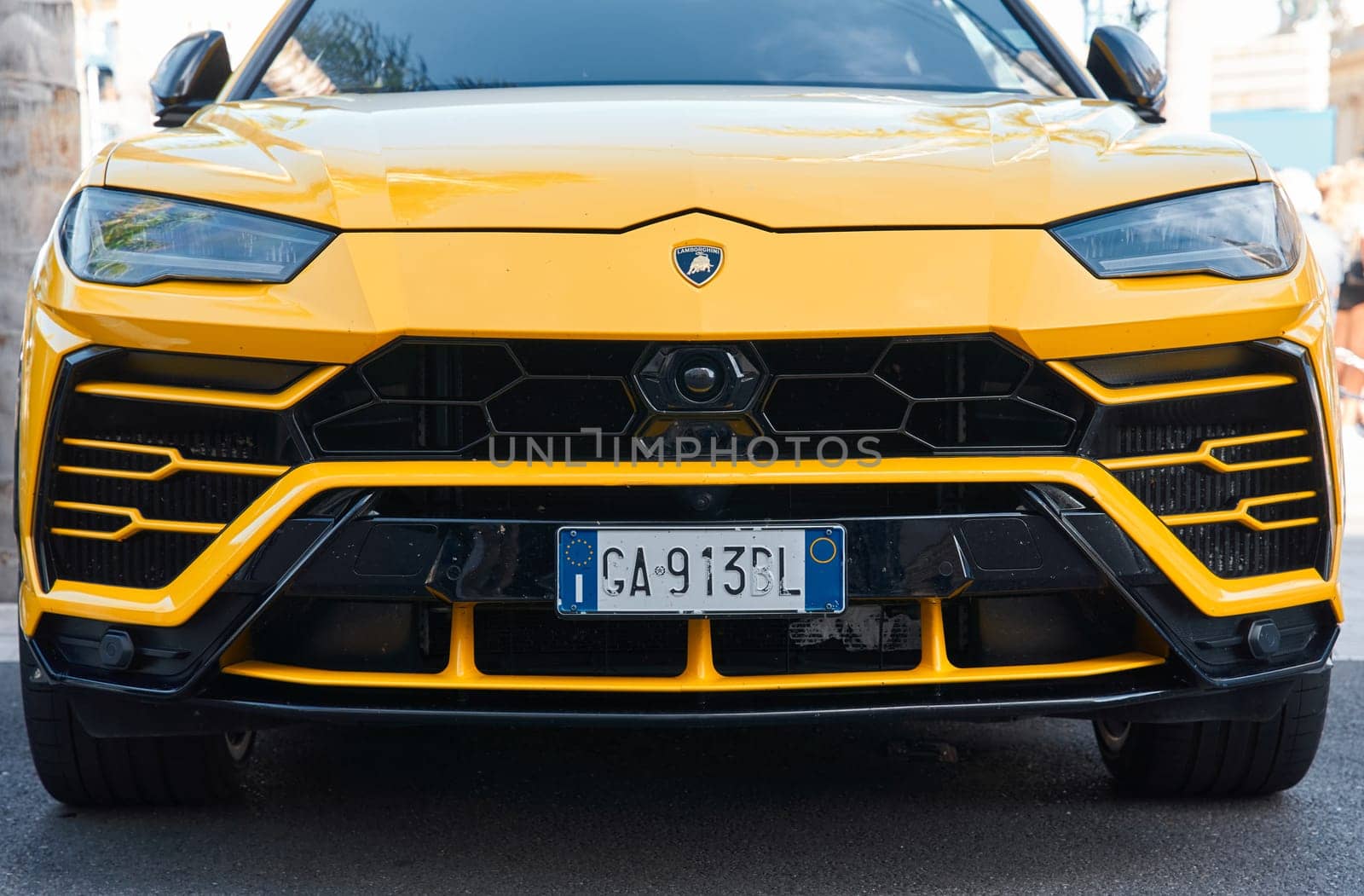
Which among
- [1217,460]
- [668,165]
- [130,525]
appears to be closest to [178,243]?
[130,525]

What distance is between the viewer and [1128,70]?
122 inches

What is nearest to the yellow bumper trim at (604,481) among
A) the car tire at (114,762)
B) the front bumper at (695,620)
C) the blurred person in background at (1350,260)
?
the front bumper at (695,620)

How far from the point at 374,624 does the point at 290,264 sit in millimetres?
509

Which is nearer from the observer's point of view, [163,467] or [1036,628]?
[163,467]

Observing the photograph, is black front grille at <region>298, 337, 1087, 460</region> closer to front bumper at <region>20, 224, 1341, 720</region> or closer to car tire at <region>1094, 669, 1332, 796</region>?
front bumper at <region>20, 224, 1341, 720</region>

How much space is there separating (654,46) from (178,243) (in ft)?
4.57

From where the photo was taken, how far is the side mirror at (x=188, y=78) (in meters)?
3.07

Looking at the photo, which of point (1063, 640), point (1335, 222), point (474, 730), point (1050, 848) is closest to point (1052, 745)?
point (1050, 848)

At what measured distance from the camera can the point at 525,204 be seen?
2115 mm

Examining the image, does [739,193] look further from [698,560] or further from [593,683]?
[593,683]

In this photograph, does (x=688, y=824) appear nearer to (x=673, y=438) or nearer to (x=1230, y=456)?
(x=673, y=438)

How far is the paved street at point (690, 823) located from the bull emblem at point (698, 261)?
89 centimetres

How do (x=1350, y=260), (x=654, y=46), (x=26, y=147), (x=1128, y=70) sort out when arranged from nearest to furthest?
(x=1128, y=70) → (x=654, y=46) → (x=26, y=147) → (x=1350, y=260)

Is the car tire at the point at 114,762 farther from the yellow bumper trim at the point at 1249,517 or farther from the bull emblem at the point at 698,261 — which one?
the yellow bumper trim at the point at 1249,517
